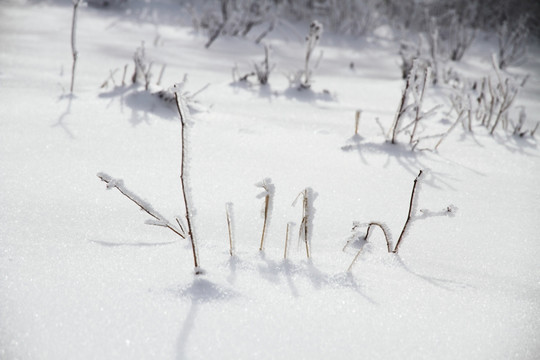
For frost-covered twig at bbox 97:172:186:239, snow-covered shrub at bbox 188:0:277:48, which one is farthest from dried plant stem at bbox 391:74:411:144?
snow-covered shrub at bbox 188:0:277:48

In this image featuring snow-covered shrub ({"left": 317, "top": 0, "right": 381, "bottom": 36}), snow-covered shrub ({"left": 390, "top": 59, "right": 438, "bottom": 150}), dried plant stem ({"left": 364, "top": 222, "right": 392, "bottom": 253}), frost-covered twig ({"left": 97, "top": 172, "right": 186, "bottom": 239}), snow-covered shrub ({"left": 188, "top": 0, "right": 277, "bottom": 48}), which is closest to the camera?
frost-covered twig ({"left": 97, "top": 172, "right": 186, "bottom": 239})

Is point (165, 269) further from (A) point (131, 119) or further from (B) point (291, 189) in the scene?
(A) point (131, 119)

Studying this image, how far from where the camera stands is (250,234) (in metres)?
1.01

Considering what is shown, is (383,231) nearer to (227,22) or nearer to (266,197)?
(266,197)

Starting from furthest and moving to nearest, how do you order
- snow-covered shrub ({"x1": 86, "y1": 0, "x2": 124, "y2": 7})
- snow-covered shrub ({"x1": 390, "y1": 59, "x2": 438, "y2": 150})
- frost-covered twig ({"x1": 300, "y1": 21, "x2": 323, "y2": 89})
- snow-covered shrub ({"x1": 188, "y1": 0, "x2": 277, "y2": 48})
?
snow-covered shrub ({"x1": 86, "y1": 0, "x2": 124, "y2": 7})
snow-covered shrub ({"x1": 188, "y1": 0, "x2": 277, "y2": 48})
frost-covered twig ({"x1": 300, "y1": 21, "x2": 323, "y2": 89})
snow-covered shrub ({"x1": 390, "y1": 59, "x2": 438, "y2": 150})

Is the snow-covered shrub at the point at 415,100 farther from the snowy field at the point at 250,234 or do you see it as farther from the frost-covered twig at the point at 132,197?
the frost-covered twig at the point at 132,197

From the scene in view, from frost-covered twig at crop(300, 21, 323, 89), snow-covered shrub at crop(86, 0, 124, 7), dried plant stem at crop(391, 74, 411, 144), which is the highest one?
snow-covered shrub at crop(86, 0, 124, 7)

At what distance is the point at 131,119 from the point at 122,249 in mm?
864

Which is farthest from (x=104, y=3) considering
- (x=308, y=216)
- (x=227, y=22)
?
(x=308, y=216)

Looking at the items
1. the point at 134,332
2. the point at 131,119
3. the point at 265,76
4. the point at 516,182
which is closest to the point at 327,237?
the point at 134,332

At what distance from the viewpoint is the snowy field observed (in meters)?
0.71

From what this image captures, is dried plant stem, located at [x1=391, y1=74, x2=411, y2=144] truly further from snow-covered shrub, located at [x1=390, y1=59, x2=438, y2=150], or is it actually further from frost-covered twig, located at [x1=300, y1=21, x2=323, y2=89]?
frost-covered twig, located at [x1=300, y1=21, x2=323, y2=89]

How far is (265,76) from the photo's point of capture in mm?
2293

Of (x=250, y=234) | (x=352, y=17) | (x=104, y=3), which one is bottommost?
(x=250, y=234)
